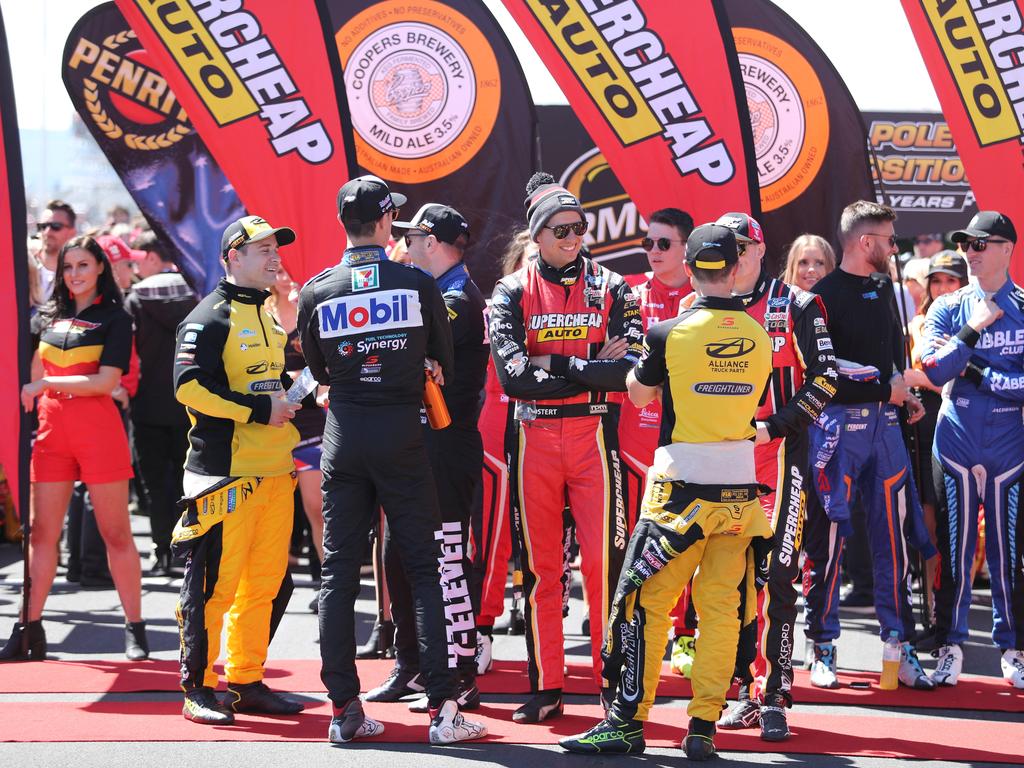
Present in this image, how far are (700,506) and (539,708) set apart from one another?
4.00 ft

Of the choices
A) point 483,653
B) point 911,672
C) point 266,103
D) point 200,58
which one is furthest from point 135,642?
point 911,672

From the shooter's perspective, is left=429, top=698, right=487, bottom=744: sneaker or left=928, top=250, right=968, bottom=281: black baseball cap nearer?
left=429, top=698, right=487, bottom=744: sneaker

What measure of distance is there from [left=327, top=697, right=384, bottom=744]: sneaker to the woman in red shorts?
6.35ft

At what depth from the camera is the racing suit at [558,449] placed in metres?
5.36

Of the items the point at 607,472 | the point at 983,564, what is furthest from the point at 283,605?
the point at 983,564

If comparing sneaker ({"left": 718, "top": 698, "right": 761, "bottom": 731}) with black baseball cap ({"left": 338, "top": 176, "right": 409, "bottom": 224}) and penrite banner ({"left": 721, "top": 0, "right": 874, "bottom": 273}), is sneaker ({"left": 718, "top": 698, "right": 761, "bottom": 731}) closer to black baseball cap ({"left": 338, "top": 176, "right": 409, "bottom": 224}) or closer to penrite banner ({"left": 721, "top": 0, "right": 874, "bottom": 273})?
black baseball cap ({"left": 338, "top": 176, "right": 409, "bottom": 224})

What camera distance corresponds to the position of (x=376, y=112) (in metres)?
7.81

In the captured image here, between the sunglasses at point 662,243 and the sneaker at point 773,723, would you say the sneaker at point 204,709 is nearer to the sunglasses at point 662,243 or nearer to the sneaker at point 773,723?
the sneaker at point 773,723

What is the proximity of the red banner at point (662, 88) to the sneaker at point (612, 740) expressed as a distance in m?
2.89

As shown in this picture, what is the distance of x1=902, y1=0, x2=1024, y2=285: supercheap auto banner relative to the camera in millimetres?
6691

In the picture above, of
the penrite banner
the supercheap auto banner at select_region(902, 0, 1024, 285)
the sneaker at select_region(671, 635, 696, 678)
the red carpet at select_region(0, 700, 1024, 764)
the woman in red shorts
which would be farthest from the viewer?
the penrite banner

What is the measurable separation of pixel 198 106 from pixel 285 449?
2.20m

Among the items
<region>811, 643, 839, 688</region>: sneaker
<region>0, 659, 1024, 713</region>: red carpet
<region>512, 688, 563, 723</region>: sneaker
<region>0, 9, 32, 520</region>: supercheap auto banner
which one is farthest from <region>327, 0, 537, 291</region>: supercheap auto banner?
<region>512, 688, 563, 723</region>: sneaker

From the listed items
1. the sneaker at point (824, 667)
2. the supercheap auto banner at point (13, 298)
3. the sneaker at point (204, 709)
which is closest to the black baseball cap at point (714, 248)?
the sneaker at point (824, 667)
